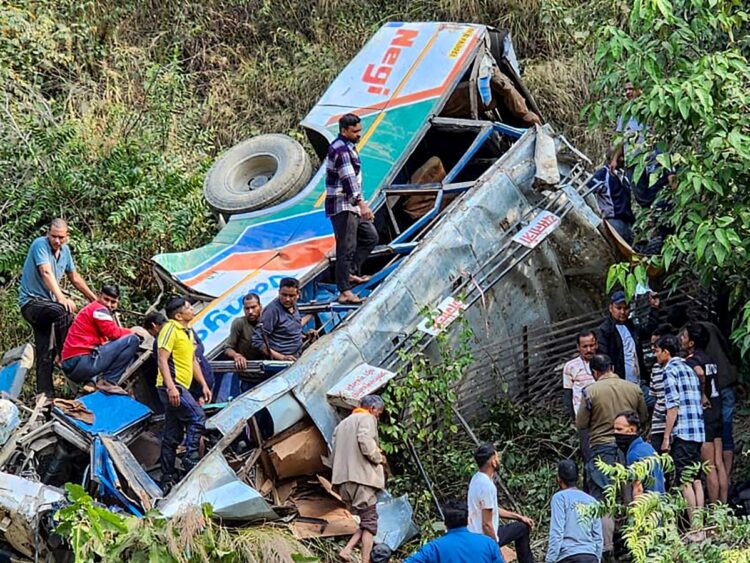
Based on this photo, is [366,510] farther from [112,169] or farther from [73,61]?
[73,61]

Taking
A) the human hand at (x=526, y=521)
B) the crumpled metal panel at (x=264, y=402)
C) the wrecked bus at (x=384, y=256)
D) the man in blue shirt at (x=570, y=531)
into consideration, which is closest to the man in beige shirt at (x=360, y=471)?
the wrecked bus at (x=384, y=256)

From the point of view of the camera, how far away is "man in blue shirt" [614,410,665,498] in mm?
7934

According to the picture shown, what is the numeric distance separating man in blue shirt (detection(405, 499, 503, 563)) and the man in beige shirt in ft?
6.09

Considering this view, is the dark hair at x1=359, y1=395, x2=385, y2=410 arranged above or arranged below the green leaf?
below

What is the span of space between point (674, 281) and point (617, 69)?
5.35ft

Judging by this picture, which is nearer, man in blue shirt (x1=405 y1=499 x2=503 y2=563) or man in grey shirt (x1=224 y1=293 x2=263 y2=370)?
man in blue shirt (x1=405 y1=499 x2=503 y2=563)

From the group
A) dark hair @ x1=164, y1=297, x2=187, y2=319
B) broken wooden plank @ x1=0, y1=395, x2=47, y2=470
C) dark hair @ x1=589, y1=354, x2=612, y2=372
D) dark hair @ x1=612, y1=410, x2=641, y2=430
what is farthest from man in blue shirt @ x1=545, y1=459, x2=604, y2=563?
broken wooden plank @ x1=0, y1=395, x2=47, y2=470

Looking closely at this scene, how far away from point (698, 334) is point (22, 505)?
15.0ft

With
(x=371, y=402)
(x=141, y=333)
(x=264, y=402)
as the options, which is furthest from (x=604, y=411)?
(x=141, y=333)

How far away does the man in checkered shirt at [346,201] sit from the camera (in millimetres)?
9984

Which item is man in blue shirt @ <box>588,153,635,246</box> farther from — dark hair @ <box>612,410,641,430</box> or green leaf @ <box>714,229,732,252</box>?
dark hair @ <box>612,410,641,430</box>

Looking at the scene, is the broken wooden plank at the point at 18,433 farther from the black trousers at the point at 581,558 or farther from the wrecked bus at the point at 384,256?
the black trousers at the point at 581,558

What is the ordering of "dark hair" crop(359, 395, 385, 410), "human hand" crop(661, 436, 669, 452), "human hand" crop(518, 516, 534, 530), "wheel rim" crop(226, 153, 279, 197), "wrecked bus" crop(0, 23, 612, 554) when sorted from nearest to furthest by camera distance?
"human hand" crop(518, 516, 534, 530)
"human hand" crop(661, 436, 669, 452)
"dark hair" crop(359, 395, 385, 410)
"wrecked bus" crop(0, 23, 612, 554)
"wheel rim" crop(226, 153, 279, 197)

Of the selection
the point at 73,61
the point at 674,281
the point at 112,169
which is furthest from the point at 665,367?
the point at 73,61
